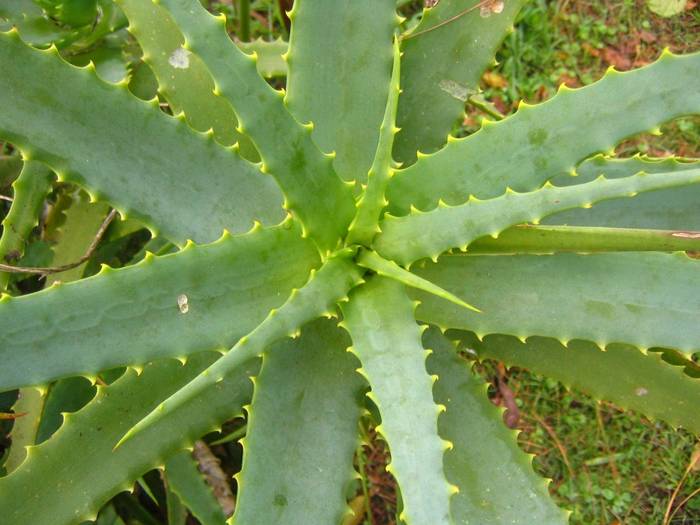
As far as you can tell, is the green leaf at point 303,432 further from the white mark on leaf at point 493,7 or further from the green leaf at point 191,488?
the white mark on leaf at point 493,7

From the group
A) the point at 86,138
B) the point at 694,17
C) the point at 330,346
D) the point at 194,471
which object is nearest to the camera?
the point at 86,138

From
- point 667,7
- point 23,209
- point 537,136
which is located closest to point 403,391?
point 537,136

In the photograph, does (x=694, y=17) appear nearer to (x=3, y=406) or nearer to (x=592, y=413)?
(x=592, y=413)

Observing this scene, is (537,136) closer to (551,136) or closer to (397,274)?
(551,136)

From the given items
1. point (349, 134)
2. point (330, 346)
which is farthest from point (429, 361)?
point (349, 134)

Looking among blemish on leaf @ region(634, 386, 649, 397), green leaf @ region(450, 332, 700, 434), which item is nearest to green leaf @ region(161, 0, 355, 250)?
green leaf @ region(450, 332, 700, 434)

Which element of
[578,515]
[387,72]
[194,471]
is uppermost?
[387,72]

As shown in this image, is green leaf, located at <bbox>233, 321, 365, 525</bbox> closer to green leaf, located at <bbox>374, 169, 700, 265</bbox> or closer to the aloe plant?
the aloe plant
